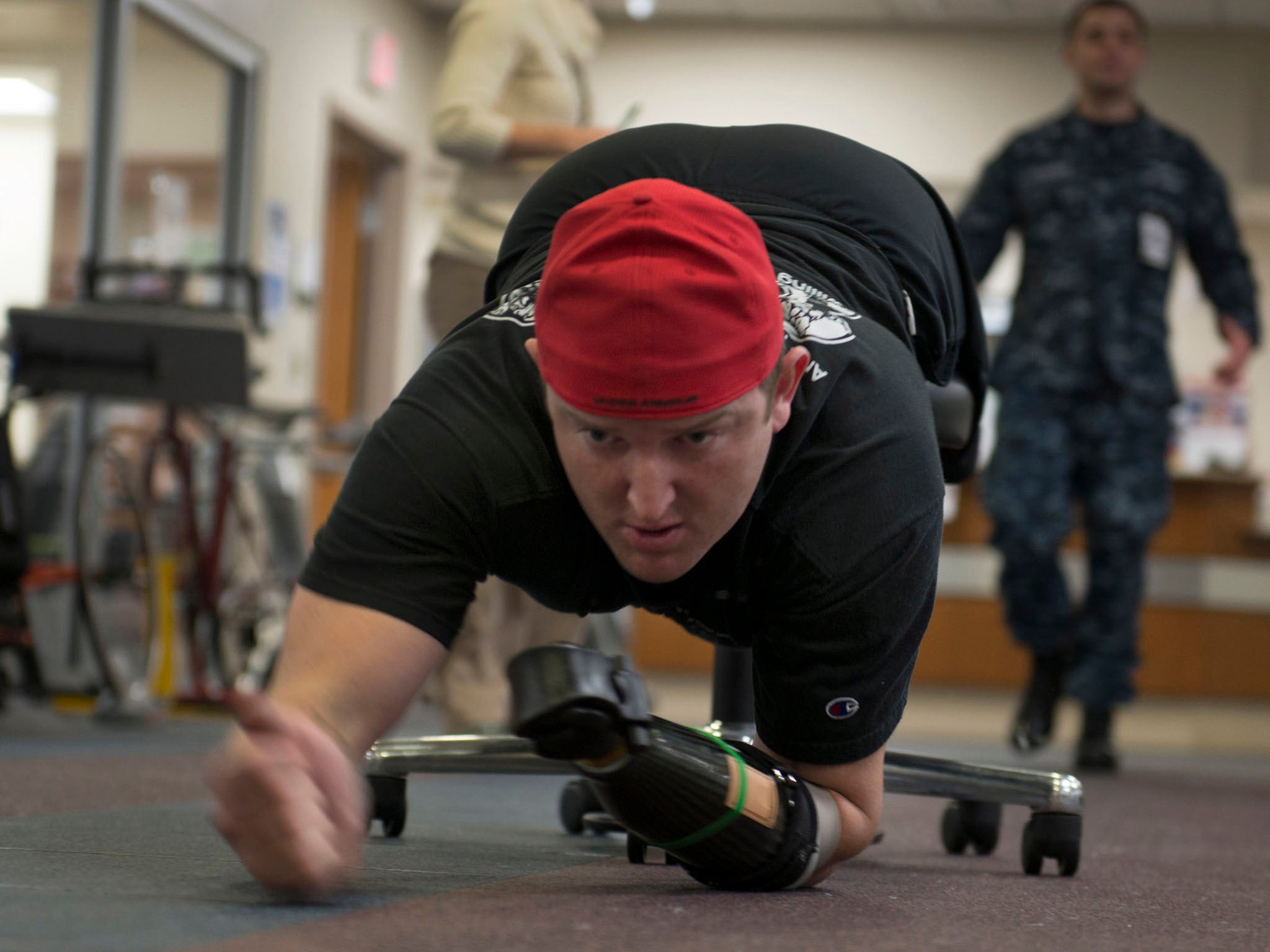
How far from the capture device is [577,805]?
175cm

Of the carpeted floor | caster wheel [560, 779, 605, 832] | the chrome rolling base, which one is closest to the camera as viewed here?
the carpeted floor

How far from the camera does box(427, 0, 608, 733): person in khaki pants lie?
255 centimetres

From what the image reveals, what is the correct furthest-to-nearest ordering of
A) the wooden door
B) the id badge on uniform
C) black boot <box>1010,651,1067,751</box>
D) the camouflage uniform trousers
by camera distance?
the wooden door → the id badge on uniform → the camouflage uniform trousers → black boot <box>1010,651,1067,751</box>

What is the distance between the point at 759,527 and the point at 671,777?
0.21 m

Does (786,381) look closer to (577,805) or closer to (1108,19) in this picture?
(577,805)

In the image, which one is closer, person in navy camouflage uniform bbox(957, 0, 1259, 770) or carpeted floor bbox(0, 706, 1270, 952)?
carpeted floor bbox(0, 706, 1270, 952)

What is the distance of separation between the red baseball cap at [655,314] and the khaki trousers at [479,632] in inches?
58.9

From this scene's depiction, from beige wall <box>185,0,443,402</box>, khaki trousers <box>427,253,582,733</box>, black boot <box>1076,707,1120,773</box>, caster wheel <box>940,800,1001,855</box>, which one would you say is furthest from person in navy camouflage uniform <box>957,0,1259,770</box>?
beige wall <box>185,0,443,402</box>

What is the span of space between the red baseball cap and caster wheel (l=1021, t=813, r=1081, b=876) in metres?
0.70

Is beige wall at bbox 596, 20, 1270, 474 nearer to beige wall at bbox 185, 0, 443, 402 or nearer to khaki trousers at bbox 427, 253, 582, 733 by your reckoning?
beige wall at bbox 185, 0, 443, 402

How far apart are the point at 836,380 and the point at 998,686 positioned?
5.36 metres

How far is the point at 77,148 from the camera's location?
5.01 metres

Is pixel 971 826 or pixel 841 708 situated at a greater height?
pixel 841 708

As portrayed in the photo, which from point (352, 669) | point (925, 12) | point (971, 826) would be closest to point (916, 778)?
point (971, 826)
